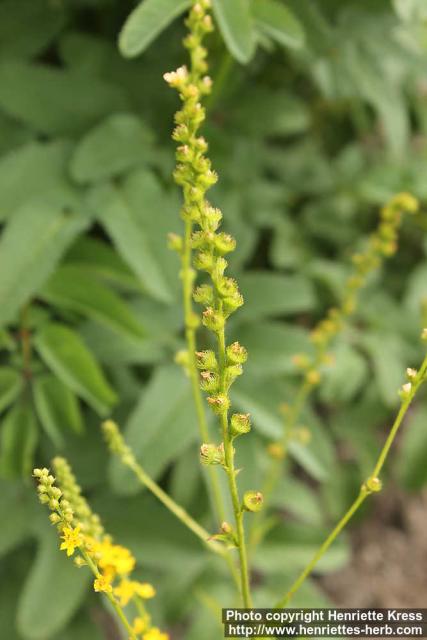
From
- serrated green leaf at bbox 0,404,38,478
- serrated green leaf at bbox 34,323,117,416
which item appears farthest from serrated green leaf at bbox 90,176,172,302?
serrated green leaf at bbox 0,404,38,478

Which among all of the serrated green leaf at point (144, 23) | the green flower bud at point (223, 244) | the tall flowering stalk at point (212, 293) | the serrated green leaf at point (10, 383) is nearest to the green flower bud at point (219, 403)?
the tall flowering stalk at point (212, 293)

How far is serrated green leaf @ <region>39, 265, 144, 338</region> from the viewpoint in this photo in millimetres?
1042

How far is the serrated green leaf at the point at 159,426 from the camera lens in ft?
3.64

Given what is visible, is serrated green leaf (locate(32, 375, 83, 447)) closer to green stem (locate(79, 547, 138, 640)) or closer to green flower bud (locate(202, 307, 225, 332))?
green stem (locate(79, 547, 138, 640))

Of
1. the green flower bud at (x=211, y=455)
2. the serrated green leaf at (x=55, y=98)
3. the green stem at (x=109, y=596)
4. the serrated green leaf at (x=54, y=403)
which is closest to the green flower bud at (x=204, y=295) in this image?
the green flower bud at (x=211, y=455)

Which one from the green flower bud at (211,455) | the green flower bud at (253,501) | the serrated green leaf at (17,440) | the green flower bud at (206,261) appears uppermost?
the serrated green leaf at (17,440)

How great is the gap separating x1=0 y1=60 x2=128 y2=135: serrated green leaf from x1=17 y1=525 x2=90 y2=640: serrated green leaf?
2.06 feet

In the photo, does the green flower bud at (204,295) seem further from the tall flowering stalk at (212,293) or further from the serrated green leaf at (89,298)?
the serrated green leaf at (89,298)

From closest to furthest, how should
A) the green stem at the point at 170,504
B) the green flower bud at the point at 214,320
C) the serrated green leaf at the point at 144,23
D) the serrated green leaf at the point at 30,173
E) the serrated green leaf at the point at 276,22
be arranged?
the green flower bud at the point at 214,320
the green stem at the point at 170,504
the serrated green leaf at the point at 144,23
the serrated green leaf at the point at 276,22
the serrated green leaf at the point at 30,173

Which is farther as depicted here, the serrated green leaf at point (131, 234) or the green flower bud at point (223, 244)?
the serrated green leaf at point (131, 234)

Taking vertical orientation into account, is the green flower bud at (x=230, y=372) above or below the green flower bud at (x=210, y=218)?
below

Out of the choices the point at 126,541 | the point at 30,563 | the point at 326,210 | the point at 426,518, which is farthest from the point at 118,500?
the point at 426,518

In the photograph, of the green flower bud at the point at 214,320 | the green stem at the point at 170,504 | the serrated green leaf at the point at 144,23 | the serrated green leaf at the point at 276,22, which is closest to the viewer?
the green flower bud at the point at 214,320

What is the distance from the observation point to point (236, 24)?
91 centimetres
